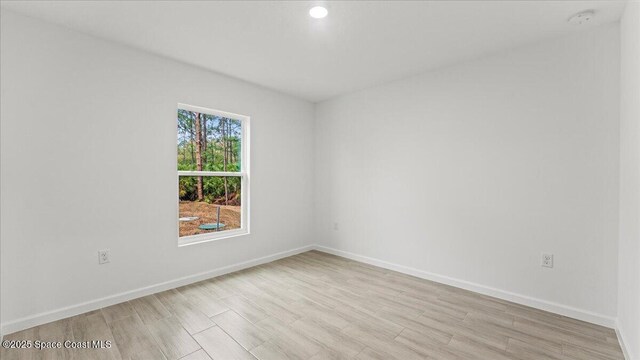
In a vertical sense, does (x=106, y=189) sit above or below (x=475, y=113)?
below

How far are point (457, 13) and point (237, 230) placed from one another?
10.7 ft

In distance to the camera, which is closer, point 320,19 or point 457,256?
point 320,19

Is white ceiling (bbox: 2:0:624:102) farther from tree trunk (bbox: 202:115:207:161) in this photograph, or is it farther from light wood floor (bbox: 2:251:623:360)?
light wood floor (bbox: 2:251:623:360)

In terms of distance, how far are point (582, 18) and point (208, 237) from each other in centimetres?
407

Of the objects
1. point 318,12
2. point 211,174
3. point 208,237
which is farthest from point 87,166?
point 318,12

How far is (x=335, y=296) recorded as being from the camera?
2.84 meters

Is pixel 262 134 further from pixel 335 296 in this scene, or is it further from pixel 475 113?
pixel 475 113

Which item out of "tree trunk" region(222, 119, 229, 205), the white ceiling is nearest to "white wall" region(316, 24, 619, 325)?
the white ceiling

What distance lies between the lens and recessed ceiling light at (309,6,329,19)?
2144 mm

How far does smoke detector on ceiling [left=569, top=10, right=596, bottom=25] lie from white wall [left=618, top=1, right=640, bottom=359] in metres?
0.19

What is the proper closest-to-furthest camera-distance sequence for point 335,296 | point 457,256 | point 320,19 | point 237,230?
point 320,19 < point 335,296 < point 457,256 < point 237,230

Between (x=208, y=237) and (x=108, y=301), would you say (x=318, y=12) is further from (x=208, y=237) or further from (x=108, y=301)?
(x=108, y=301)

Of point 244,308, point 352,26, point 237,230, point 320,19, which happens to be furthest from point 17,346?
point 352,26

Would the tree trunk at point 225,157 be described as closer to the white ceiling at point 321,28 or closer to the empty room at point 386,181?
the empty room at point 386,181
